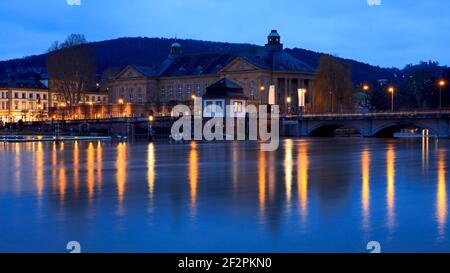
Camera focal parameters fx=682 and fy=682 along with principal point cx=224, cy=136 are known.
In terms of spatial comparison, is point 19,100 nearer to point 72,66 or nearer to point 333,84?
point 72,66

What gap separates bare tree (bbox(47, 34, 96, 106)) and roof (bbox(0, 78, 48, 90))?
1388 inches

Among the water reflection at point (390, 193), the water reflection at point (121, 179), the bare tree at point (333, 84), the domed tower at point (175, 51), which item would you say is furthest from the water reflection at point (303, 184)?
the domed tower at point (175, 51)

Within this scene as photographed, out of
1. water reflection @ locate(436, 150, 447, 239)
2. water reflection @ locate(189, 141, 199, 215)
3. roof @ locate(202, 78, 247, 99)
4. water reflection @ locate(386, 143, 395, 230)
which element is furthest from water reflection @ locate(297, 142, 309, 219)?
roof @ locate(202, 78, 247, 99)

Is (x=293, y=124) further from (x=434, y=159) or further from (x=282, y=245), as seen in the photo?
(x=282, y=245)

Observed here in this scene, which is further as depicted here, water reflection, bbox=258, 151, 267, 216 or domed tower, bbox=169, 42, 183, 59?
domed tower, bbox=169, 42, 183, 59

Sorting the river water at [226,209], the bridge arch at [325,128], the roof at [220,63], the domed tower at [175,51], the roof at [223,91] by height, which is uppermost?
the domed tower at [175,51]

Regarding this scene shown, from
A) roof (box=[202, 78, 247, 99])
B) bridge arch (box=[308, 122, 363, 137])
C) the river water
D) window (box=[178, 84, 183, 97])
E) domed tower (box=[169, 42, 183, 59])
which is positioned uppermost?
domed tower (box=[169, 42, 183, 59])

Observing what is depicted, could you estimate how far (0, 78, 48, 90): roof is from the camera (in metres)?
150

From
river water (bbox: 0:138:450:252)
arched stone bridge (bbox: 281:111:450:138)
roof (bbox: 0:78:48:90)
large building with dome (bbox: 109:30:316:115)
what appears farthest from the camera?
roof (bbox: 0:78:48:90)

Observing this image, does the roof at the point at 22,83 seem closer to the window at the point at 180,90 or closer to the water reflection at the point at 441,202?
the window at the point at 180,90

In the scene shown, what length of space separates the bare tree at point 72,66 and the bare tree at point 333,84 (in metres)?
39.0

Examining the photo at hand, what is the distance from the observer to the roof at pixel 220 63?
124812 mm

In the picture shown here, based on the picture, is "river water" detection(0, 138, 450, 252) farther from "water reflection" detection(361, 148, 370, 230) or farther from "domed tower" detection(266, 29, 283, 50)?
"domed tower" detection(266, 29, 283, 50)
